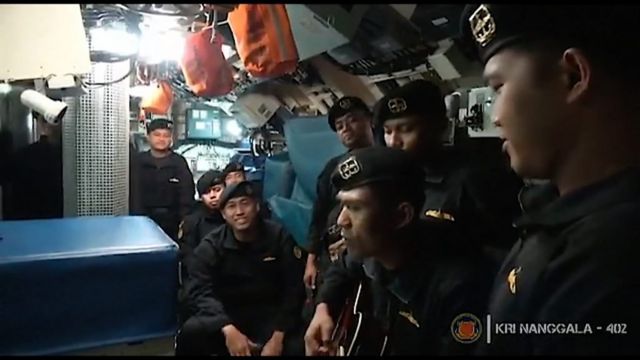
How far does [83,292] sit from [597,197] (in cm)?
81

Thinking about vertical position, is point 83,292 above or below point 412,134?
below

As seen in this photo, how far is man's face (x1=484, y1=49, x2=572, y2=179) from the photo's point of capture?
0.59 meters

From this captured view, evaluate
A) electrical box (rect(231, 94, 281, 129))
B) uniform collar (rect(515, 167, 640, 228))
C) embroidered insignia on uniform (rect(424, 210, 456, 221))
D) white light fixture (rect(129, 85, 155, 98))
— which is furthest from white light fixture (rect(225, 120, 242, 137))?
uniform collar (rect(515, 167, 640, 228))

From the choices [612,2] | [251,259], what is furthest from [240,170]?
[612,2]

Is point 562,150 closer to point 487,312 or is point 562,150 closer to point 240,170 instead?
point 487,312

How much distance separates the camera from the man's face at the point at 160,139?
2.21 m

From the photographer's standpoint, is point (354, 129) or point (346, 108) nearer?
point (354, 129)

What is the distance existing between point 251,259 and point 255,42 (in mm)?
594

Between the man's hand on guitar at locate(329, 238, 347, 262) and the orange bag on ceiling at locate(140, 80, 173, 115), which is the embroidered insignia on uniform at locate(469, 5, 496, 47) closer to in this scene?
the man's hand on guitar at locate(329, 238, 347, 262)

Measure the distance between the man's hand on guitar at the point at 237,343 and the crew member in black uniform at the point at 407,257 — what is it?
14 cm

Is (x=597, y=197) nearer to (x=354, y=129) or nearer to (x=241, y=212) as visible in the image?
(x=354, y=129)

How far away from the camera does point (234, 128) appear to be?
2.18 meters

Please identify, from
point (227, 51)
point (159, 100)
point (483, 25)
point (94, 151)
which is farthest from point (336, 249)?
point (159, 100)

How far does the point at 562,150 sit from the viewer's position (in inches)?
23.9
